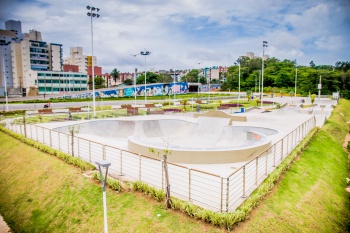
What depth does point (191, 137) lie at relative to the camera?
21.5m

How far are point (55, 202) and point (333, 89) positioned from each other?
89161 mm

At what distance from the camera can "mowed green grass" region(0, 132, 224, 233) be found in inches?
309

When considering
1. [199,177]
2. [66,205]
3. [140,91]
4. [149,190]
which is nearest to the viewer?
[149,190]

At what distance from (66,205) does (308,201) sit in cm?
911

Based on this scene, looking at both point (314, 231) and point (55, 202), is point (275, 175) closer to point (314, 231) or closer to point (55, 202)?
point (314, 231)

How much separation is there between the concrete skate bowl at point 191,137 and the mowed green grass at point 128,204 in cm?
294

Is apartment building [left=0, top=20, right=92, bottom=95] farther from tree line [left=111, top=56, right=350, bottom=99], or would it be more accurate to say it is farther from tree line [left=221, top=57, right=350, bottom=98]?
tree line [left=221, top=57, right=350, bottom=98]

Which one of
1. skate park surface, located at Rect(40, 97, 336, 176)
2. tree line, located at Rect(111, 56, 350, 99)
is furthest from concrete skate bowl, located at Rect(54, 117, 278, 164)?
tree line, located at Rect(111, 56, 350, 99)

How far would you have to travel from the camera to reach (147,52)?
38.9 metres

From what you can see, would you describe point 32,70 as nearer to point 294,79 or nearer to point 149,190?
point 149,190

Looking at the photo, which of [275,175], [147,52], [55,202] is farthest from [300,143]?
[147,52]

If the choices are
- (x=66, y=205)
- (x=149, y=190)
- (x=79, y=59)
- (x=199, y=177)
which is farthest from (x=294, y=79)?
(x=66, y=205)

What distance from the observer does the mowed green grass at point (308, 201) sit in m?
8.00

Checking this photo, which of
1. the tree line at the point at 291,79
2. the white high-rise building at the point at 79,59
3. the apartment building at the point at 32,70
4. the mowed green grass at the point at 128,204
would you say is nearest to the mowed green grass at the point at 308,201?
the mowed green grass at the point at 128,204
